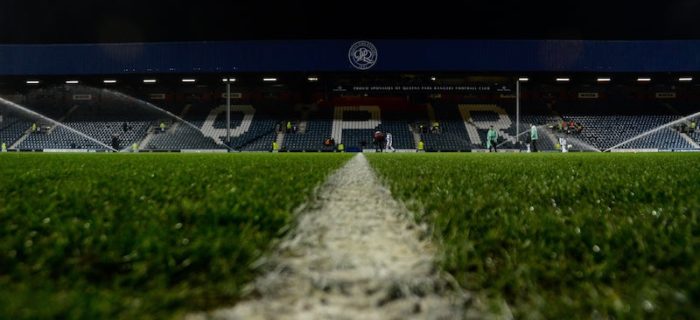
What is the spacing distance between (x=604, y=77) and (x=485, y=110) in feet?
26.7

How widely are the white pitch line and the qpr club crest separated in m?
27.1

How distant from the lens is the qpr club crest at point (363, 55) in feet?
90.6

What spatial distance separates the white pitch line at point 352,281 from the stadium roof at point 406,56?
27.2 m

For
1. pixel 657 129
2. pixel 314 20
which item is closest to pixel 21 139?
pixel 314 20

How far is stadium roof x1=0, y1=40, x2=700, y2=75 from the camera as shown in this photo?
2772 centimetres

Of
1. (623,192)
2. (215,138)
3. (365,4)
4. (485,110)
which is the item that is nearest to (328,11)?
(365,4)

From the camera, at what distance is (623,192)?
2381 millimetres

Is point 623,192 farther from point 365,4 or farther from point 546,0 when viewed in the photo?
point 546,0

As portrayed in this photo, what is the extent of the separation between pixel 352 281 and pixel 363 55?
91.2 ft

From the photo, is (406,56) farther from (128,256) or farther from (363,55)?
(128,256)

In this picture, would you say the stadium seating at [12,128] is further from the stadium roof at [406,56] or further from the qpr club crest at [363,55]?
the qpr club crest at [363,55]

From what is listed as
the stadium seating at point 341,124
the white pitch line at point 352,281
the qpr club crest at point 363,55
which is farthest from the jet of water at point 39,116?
the white pitch line at point 352,281

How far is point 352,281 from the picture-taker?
0.78m

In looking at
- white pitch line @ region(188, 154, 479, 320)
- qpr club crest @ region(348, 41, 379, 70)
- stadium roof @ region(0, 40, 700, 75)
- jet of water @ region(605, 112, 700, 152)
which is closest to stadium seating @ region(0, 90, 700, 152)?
jet of water @ region(605, 112, 700, 152)
